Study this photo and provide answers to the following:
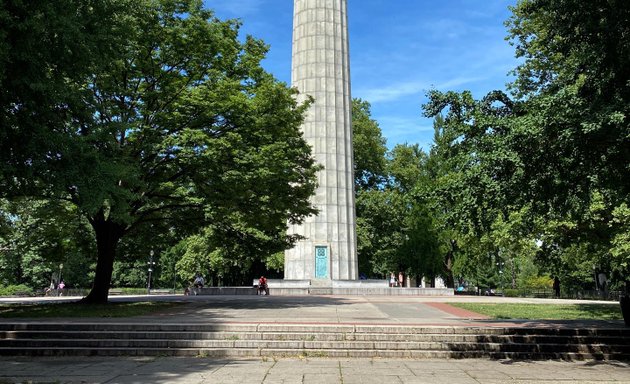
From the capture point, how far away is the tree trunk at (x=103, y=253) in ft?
63.1

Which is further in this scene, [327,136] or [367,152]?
[367,152]

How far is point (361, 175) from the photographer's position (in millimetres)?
50781

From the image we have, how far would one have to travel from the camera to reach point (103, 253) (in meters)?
19.2

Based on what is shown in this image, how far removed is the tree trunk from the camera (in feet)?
63.1

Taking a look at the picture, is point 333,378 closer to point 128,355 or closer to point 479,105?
point 128,355

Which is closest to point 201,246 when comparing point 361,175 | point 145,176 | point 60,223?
point 361,175

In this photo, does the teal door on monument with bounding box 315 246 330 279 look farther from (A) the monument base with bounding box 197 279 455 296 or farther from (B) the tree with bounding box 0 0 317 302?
(B) the tree with bounding box 0 0 317 302

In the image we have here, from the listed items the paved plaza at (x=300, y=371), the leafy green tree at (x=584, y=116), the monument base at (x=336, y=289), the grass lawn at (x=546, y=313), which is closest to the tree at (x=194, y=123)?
the paved plaza at (x=300, y=371)

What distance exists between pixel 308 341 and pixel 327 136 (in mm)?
23962

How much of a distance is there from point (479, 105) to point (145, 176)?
42.3 ft

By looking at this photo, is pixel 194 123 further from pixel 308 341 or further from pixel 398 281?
pixel 398 281

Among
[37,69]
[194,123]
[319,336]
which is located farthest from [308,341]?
[194,123]

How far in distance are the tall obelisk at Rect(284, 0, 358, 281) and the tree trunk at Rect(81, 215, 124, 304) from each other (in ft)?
49.0

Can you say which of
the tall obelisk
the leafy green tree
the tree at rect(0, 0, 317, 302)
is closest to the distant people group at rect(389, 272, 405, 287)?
the tall obelisk
